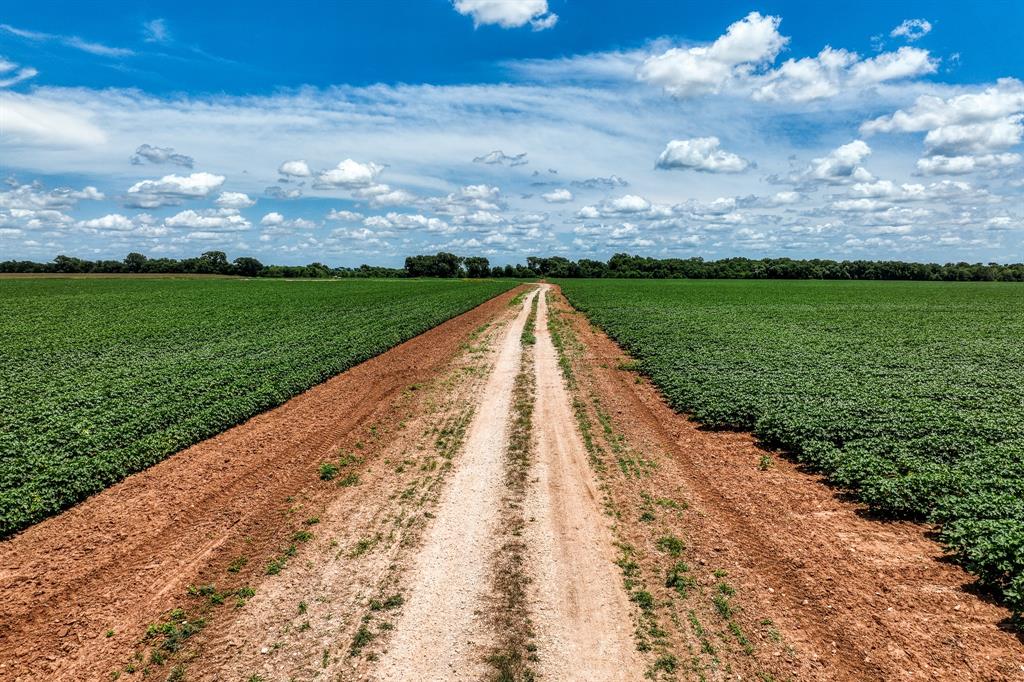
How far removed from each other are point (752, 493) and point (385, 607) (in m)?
8.16

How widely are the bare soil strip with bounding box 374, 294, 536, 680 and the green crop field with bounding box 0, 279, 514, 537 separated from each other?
758 centimetres

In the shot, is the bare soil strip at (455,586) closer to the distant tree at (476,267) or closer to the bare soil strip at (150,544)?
the bare soil strip at (150,544)

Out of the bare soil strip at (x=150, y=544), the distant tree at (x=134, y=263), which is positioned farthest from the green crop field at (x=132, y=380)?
the distant tree at (x=134, y=263)

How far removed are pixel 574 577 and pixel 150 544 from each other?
292 inches

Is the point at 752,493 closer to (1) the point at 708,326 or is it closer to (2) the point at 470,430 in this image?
(2) the point at 470,430

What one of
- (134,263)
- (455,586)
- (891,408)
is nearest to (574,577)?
(455,586)

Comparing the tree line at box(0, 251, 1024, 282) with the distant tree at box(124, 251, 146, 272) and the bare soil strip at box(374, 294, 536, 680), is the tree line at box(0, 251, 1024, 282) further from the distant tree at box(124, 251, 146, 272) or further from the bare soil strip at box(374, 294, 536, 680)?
the bare soil strip at box(374, 294, 536, 680)

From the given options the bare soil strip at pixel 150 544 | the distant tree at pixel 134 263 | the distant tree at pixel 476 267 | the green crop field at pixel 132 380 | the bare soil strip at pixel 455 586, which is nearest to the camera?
the bare soil strip at pixel 455 586

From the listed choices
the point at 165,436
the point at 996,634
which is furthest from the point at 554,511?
the point at 165,436

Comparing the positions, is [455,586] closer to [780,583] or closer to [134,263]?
[780,583]

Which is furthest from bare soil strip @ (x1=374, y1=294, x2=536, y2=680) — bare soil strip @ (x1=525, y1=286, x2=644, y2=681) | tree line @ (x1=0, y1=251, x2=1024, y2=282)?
tree line @ (x1=0, y1=251, x2=1024, y2=282)

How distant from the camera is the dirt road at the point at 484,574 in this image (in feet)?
21.6

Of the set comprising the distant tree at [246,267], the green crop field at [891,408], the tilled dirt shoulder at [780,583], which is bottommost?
the tilled dirt shoulder at [780,583]

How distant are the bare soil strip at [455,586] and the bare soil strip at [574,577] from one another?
790 mm
